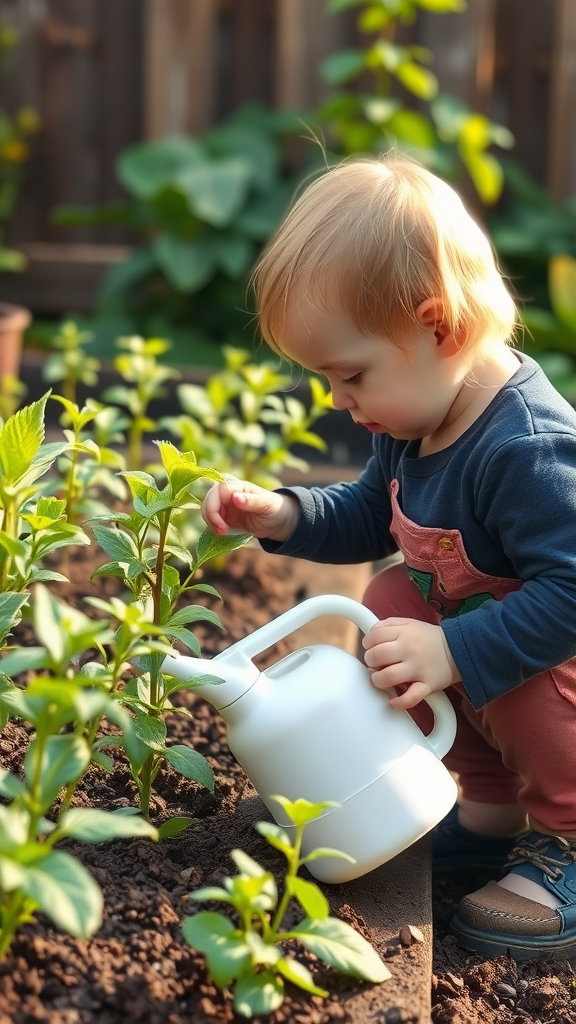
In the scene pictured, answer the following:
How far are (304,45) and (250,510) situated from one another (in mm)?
3249

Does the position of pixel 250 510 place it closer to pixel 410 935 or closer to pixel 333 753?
pixel 333 753

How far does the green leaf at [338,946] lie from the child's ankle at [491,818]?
66 cm

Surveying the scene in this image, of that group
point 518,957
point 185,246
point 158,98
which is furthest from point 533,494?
point 158,98

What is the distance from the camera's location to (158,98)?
4.48 m

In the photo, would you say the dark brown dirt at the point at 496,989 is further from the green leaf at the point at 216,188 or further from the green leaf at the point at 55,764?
the green leaf at the point at 216,188

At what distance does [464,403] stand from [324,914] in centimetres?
71

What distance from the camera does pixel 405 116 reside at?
393 cm

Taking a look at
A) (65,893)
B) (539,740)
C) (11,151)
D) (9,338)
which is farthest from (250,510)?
(11,151)

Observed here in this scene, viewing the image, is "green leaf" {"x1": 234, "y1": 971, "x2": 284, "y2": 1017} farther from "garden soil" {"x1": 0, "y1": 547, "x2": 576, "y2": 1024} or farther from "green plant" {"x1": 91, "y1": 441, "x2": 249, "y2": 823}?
"green plant" {"x1": 91, "y1": 441, "x2": 249, "y2": 823}

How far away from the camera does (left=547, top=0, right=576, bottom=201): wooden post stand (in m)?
4.18

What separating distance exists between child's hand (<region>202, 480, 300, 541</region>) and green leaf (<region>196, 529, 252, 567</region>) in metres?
0.04

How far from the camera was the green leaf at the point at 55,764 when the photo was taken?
94cm

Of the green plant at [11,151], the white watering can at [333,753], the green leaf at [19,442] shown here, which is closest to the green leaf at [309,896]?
the white watering can at [333,753]

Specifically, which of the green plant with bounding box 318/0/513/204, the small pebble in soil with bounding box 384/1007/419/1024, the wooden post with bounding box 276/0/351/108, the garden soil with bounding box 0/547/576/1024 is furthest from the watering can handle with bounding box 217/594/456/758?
the wooden post with bounding box 276/0/351/108
